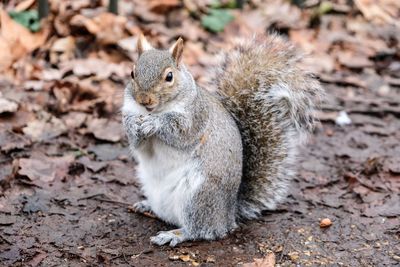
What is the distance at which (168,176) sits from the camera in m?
2.81

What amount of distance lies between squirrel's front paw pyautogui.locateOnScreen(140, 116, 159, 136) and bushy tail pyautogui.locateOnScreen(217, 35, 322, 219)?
48cm

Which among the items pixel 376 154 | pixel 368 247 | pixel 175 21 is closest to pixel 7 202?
pixel 368 247

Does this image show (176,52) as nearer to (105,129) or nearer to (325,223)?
(325,223)

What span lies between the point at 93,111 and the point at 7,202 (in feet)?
3.69

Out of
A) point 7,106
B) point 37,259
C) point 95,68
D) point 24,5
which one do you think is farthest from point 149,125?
point 24,5

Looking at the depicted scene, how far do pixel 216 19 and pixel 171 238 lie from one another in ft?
9.53

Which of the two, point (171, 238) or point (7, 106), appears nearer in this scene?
point (171, 238)

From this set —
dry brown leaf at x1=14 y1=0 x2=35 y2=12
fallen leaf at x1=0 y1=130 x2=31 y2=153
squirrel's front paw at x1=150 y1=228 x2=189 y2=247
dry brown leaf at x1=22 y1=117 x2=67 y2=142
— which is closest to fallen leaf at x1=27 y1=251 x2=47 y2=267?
squirrel's front paw at x1=150 y1=228 x2=189 y2=247

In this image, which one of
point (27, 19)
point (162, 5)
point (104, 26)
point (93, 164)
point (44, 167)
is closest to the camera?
point (44, 167)

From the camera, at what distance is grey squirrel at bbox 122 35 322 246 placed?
108 inches

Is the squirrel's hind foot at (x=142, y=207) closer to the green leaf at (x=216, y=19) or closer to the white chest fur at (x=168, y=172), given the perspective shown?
the white chest fur at (x=168, y=172)

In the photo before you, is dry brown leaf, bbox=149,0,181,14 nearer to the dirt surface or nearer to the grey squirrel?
the dirt surface

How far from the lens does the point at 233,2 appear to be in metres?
5.67

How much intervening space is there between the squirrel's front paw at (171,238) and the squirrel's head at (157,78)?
62 cm
